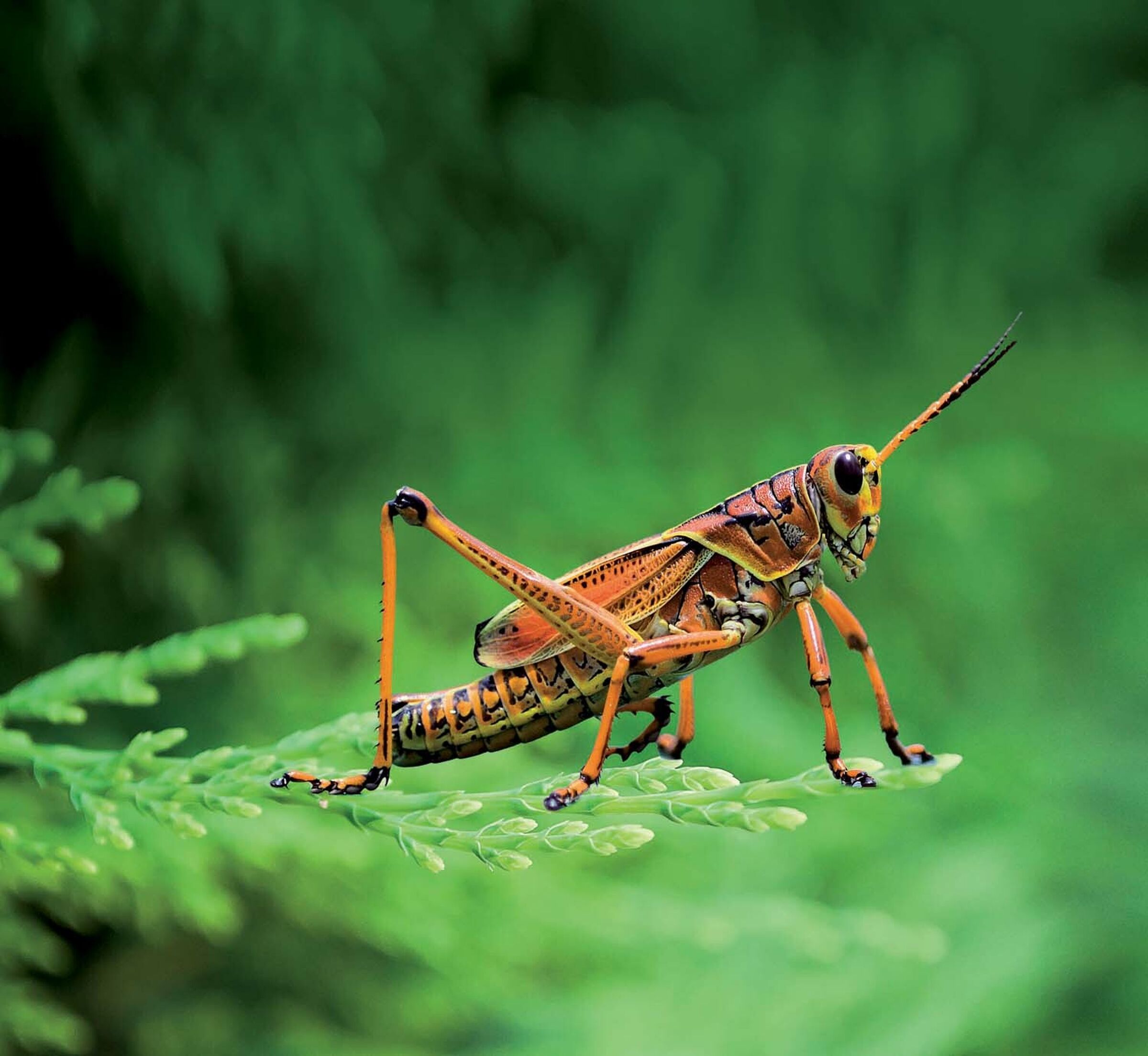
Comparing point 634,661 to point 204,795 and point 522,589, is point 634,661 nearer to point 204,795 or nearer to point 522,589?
point 522,589

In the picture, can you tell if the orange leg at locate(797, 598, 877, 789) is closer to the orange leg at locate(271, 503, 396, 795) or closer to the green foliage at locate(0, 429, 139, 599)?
the orange leg at locate(271, 503, 396, 795)

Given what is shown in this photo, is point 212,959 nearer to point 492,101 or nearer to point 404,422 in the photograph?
point 404,422

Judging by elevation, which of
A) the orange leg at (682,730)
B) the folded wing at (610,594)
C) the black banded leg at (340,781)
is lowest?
the black banded leg at (340,781)

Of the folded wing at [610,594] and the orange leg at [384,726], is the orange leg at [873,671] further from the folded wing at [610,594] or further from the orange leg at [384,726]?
the orange leg at [384,726]

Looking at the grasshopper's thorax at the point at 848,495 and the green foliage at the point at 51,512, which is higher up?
the green foliage at the point at 51,512

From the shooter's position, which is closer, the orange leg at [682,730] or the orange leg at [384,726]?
the orange leg at [384,726]

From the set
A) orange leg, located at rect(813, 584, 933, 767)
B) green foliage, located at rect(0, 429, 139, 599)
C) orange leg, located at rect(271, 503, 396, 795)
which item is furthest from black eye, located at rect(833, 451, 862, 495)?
green foliage, located at rect(0, 429, 139, 599)

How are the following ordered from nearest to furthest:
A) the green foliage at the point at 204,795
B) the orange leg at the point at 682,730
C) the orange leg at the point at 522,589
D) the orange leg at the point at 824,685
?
the green foliage at the point at 204,795 < the orange leg at the point at 824,685 < the orange leg at the point at 522,589 < the orange leg at the point at 682,730

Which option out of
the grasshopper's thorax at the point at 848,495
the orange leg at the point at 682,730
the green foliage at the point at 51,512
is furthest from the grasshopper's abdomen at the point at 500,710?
the green foliage at the point at 51,512
